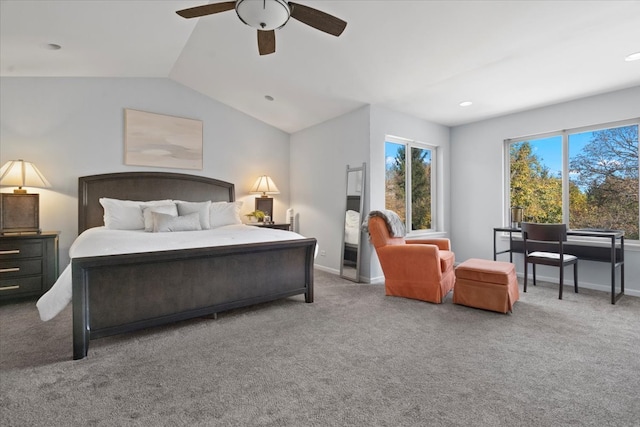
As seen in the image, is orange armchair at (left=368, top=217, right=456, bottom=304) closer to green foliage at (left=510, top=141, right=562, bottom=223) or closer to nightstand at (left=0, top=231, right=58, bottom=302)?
green foliage at (left=510, top=141, right=562, bottom=223)

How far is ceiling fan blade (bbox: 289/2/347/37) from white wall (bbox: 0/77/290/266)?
11.6 ft

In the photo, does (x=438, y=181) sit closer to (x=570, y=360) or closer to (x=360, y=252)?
(x=360, y=252)

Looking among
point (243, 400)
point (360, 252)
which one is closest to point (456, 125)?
point (360, 252)

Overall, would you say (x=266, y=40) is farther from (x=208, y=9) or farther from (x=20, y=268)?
(x=20, y=268)

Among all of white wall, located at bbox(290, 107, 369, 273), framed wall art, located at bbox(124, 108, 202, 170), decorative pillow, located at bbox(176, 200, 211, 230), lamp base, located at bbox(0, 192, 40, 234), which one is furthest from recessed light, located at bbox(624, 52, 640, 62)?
lamp base, located at bbox(0, 192, 40, 234)

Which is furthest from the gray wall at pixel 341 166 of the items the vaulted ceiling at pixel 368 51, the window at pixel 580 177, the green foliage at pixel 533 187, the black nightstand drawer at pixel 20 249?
the black nightstand drawer at pixel 20 249

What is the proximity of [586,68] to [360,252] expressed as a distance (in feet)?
10.9

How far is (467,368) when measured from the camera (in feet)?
6.87

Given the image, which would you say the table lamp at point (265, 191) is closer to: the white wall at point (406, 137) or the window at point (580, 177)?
the white wall at point (406, 137)

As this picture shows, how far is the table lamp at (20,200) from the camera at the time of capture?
3.68 meters

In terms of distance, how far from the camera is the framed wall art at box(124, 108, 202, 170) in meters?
4.71

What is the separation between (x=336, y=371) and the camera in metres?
2.07

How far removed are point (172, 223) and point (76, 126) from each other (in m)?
2.10

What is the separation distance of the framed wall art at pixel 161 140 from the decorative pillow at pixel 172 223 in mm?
1341
